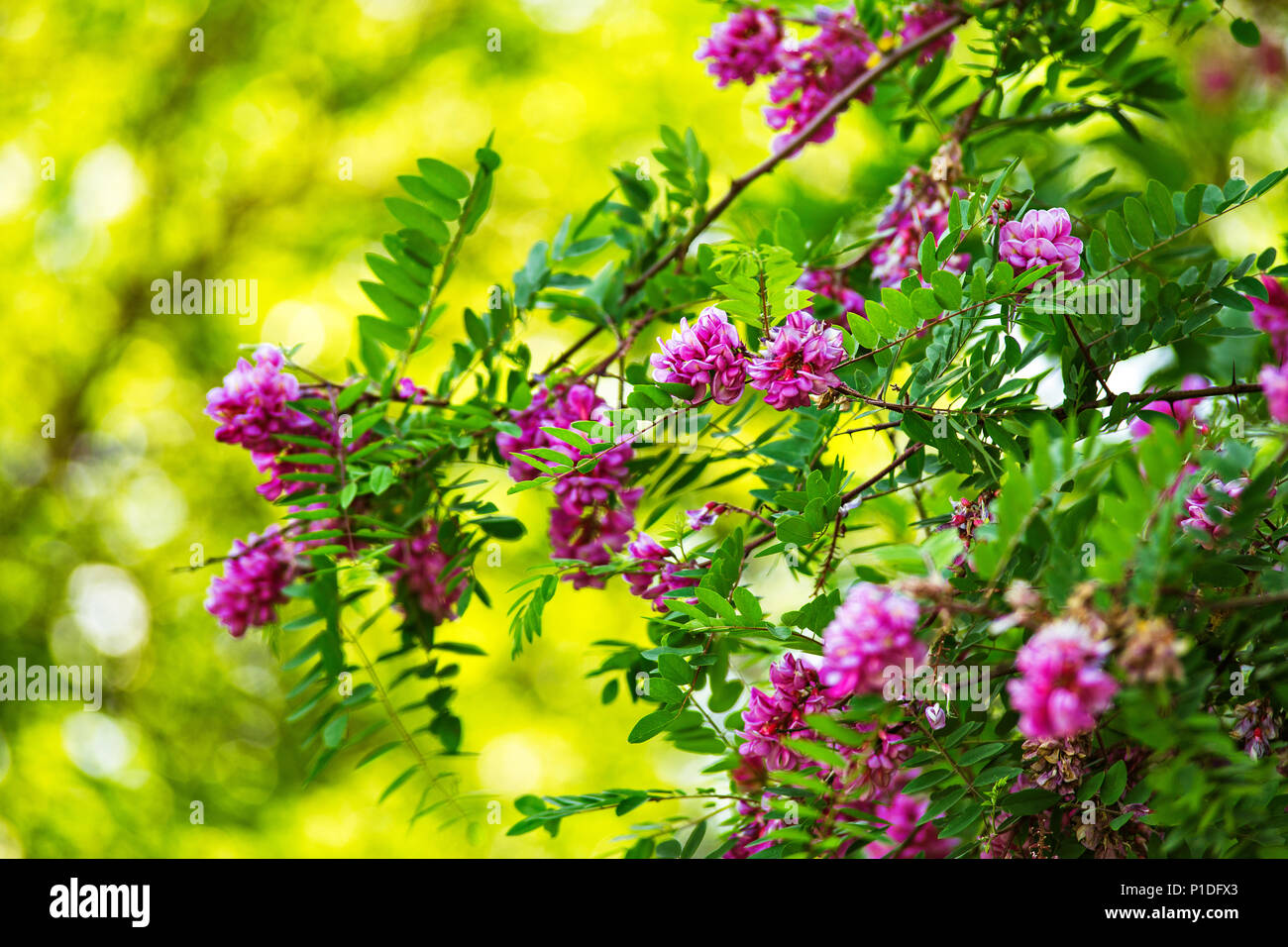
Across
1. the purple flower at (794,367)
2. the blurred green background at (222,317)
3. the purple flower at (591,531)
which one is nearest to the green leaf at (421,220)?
the purple flower at (591,531)

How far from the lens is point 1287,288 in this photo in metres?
0.56

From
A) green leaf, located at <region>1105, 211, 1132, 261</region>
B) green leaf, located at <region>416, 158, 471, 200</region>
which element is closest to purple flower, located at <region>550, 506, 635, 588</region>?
green leaf, located at <region>416, 158, 471, 200</region>

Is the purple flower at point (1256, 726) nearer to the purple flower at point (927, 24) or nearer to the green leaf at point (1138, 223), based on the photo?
the green leaf at point (1138, 223)

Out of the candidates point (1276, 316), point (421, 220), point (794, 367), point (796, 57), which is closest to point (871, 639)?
point (794, 367)

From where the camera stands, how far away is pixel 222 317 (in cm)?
224

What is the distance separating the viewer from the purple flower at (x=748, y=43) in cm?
78

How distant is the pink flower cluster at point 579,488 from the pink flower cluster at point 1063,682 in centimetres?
35

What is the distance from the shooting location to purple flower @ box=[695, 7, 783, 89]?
78cm

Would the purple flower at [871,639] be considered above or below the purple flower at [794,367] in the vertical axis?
below

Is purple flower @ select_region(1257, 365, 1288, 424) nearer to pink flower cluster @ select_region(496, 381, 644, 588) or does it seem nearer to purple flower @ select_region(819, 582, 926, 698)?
purple flower @ select_region(819, 582, 926, 698)

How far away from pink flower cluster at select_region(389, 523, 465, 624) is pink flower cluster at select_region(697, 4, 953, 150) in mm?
423
